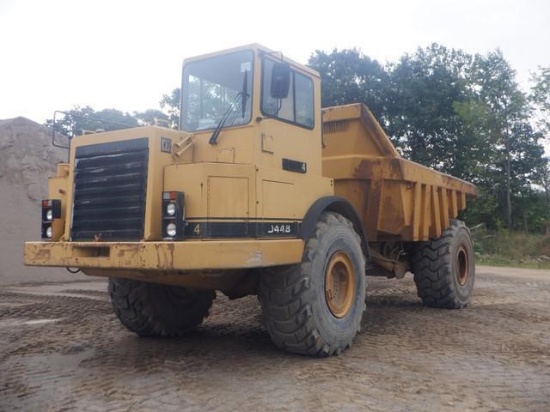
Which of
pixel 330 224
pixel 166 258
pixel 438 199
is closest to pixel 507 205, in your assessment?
pixel 438 199

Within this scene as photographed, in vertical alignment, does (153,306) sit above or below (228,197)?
below

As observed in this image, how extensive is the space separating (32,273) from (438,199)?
9.26m

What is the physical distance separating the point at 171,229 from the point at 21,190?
10.3 m

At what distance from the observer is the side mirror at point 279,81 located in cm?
519

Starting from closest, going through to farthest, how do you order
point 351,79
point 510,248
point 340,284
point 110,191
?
point 110,191, point 340,284, point 510,248, point 351,79

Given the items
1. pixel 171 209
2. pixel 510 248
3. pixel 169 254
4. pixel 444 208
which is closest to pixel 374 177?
pixel 444 208

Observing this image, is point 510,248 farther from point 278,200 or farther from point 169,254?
point 169,254

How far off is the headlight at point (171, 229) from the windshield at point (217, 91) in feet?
4.03

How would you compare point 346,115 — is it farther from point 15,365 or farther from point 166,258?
point 15,365

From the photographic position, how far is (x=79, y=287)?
11.7 metres

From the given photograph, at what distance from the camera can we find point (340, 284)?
581 centimetres

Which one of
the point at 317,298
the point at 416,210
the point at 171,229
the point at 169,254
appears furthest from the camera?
the point at 416,210

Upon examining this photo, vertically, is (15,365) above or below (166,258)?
below

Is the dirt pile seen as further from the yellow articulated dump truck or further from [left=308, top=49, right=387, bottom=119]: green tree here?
[left=308, top=49, right=387, bottom=119]: green tree
